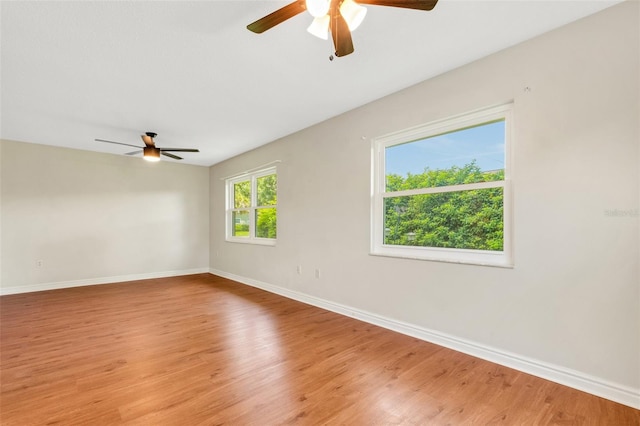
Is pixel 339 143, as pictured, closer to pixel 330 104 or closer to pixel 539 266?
pixel 330 104

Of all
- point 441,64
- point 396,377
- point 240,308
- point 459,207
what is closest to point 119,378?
point 240,308

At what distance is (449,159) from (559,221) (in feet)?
3.39

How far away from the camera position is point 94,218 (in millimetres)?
5344

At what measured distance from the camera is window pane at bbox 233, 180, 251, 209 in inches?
228

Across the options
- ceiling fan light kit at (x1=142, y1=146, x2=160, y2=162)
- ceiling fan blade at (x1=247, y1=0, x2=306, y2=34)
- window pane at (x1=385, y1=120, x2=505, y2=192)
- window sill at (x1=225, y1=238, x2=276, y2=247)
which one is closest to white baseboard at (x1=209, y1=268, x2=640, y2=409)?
window pane at (x1=385, y1=120, x2=505, y2=192)

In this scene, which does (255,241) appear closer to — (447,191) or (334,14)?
(447,191)

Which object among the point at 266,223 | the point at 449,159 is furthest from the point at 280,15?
the point at 266,223

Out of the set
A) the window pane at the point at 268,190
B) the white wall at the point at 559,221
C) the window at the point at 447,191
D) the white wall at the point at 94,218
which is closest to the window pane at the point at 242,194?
the window pane at the point at 268,190

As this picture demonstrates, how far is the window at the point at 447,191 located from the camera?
2438 millimetres

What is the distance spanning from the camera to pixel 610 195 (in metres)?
1.87

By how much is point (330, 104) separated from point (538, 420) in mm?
3233

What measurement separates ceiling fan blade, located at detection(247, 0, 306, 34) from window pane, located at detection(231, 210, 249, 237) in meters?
4.39

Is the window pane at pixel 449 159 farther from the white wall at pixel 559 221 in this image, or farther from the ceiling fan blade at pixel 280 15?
the ceiling fan blade at pixel 280 15

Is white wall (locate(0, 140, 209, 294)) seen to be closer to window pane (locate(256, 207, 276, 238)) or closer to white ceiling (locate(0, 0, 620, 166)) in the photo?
white ceiling (locate(0, 0, 620, 166))
